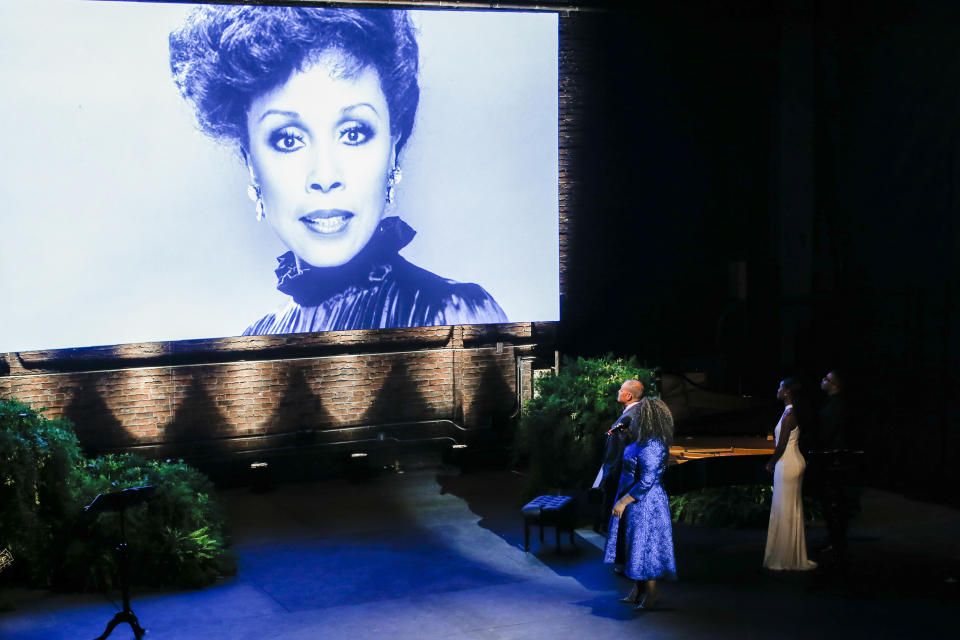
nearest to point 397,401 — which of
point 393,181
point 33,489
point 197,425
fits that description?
point 197,425

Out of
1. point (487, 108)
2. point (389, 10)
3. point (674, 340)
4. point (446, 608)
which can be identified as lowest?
point (446, 608)

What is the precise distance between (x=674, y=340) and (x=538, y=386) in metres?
3.03

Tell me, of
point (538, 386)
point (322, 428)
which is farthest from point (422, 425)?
point (538, 386)

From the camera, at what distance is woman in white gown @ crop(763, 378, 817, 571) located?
23.2ft

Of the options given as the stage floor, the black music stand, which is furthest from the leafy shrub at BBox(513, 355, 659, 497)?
the black music stand

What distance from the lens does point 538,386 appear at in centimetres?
916

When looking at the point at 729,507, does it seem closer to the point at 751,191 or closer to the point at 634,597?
the point at 634,597

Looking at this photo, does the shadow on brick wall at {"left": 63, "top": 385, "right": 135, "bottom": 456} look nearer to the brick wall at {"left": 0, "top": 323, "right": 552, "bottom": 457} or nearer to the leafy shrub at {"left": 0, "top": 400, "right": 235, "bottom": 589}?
the brick wall at {"left": 0, "top": 323, "right": 552, "bottom": 457}

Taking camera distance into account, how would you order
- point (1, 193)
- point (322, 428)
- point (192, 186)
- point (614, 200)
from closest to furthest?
point (1, 193) < point (192, 186) < point (322, 428) < point (614, 200)

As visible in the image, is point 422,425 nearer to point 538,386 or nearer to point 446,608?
point 538,386

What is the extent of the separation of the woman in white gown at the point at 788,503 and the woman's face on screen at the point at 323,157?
15.0 ft

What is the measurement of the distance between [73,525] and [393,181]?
4540mm

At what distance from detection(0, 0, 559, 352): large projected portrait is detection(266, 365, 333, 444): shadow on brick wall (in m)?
0.78

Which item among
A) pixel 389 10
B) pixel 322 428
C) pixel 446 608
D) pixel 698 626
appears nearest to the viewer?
pixel 698 626
